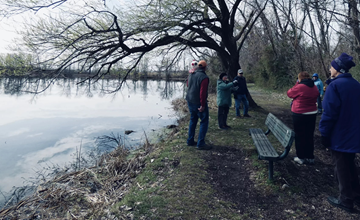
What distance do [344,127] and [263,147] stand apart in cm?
157

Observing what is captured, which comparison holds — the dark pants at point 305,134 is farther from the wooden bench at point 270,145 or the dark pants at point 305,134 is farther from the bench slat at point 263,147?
the bench slat at point 263,147

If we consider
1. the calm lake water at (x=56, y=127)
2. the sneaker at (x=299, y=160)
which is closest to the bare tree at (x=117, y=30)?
the calm lake water at (x=56, y=127)

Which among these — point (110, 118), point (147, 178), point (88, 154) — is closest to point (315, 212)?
point (147, 178)

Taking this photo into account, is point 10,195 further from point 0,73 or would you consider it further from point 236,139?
point 236,139

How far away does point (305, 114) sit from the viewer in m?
4.85

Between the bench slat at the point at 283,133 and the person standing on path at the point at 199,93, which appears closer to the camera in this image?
the bench slat at the point at 283,133

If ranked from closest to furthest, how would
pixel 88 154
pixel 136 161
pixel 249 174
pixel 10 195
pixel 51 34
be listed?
pixel 249 174
pixel 10 195
pixel 136 161
pixel 51 34
pixel 88 154

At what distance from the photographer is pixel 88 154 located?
7.99 metres

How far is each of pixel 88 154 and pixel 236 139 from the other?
15.3ft

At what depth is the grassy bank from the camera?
11.6ft

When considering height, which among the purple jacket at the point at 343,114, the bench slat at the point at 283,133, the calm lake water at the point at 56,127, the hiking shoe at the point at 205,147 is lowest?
the calm lake water at the point at 56,127

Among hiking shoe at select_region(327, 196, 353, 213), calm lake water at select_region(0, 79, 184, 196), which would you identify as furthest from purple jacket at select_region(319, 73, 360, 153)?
calm lake water at select_region(0, 79, 184, 196)

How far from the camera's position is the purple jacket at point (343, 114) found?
335 centimetres

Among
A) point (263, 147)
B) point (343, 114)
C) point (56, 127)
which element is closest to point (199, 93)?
point (263, 147)
